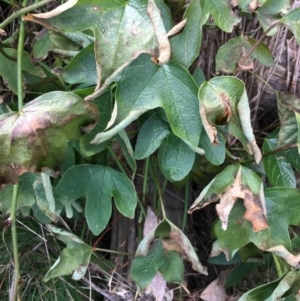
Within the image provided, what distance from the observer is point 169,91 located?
73cm

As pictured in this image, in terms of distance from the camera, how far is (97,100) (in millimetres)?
774

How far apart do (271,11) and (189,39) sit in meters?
0.18

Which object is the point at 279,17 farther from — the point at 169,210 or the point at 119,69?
the point at 169,210

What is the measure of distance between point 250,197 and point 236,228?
8 cm

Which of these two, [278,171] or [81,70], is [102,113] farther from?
[278,171]

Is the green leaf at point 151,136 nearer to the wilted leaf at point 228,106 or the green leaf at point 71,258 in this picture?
the wilted leaf at point 228,106

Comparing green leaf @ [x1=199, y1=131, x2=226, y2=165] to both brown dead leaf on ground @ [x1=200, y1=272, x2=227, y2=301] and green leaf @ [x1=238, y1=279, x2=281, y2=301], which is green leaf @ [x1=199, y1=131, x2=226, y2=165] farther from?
brown dead leaf on ground @ [x1=200, y1=272, x2=227, y2=301]

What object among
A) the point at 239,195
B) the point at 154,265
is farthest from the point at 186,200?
the point at 239,195

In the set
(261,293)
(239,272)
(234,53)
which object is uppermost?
(234,53)

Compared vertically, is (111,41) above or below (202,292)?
above

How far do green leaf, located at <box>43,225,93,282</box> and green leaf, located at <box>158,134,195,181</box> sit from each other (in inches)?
9.2

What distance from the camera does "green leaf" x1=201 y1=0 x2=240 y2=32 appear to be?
774 millimetres

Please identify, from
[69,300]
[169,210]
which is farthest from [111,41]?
[69,300]

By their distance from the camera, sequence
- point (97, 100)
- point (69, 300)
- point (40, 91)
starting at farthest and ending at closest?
point (69, 300)
point (40, 91)
point (97, 100)
